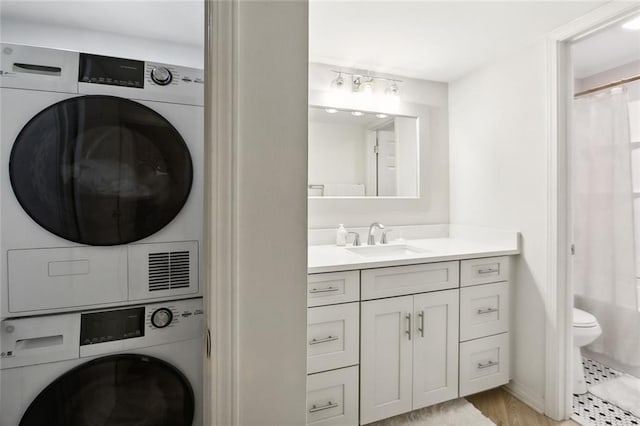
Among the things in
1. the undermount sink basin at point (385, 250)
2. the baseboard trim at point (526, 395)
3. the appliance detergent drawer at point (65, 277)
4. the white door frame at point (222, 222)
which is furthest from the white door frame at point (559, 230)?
the appliance detergent drawer at point (65, 277)

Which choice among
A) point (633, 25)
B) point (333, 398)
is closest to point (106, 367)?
point (333, 398)

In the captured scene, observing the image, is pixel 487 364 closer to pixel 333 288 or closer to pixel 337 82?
pixel 333 288

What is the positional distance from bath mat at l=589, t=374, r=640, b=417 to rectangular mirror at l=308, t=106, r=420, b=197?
1.75 meters

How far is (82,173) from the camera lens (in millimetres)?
857

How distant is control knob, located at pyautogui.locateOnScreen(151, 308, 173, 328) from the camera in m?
0.93

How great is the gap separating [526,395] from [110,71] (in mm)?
2634

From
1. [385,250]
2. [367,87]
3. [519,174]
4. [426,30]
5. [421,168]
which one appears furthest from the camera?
[421,168]

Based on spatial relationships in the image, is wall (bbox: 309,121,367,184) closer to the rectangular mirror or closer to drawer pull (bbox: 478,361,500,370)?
the rectangular mirror

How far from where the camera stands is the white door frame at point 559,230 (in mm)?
1790

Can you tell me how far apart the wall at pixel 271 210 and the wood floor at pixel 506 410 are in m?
1.69

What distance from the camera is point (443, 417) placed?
1.81m

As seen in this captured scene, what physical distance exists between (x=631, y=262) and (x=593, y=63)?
5.13 ft

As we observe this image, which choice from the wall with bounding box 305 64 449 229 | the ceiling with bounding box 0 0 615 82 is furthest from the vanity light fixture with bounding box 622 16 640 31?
the wall with bounding box 305 64 449 229

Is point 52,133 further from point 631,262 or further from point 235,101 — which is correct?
point 631,262
